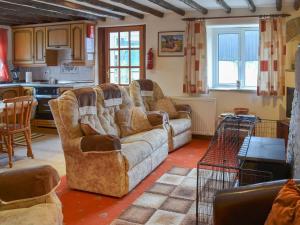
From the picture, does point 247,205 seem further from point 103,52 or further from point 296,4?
point 103,52

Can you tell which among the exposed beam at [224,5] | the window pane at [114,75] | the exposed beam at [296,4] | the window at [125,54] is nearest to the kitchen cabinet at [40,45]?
the window at [125,54]

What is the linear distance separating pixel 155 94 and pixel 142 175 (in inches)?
85.3

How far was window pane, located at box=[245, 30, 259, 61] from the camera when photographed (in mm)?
5848

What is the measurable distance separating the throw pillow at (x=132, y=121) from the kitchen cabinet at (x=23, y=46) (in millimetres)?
3728

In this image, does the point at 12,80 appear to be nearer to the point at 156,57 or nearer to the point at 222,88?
the point at 156,57

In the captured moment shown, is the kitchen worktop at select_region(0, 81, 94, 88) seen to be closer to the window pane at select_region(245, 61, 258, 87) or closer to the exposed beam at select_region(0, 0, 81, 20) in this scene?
the exposed beam at select_region(0, 0, 81, 20)

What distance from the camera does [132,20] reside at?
6469 mm

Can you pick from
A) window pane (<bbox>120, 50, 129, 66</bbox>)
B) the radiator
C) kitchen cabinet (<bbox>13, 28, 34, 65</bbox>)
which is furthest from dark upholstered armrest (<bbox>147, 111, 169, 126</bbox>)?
kitchen cabinet (<bbox>13, 28, 34, 65</bbox>)

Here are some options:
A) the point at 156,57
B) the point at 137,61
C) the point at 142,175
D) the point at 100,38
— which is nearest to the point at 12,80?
the point at 100,38

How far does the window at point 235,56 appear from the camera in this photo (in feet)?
19.4

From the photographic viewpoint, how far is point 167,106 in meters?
5.61

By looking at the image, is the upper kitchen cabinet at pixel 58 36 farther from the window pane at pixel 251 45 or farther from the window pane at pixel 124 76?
the window pane at pixel 251 45

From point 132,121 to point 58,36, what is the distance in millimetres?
3313

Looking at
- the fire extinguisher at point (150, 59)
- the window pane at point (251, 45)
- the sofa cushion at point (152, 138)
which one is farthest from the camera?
the fire extinguisher at point (150, 59)
